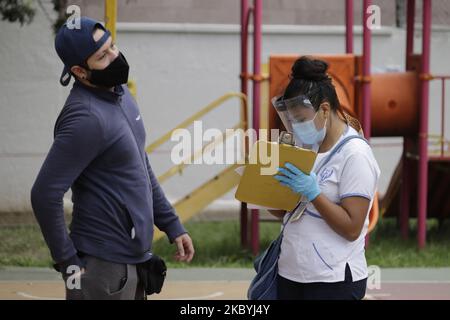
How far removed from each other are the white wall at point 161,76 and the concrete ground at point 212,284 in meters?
2.54

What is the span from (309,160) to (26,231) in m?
7.08

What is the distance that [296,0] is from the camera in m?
12.8

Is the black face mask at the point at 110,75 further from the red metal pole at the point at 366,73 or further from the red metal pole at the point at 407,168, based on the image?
the red metal pole at the point at 407,168

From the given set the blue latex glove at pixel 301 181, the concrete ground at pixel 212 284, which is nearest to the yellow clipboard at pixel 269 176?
the blue latex glove at pixel 301 181

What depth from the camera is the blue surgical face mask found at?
156 inches

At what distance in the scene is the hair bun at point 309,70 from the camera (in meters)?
3.99

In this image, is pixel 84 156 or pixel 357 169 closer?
pixel 84 156

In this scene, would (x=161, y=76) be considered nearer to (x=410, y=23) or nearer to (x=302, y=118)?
(x=410, y=23)

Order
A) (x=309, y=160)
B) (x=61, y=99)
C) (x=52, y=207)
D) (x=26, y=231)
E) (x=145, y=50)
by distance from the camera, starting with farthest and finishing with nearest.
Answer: (x=145, y=50)
(x=61, y=99)
(x=26, y=231)
(x=309, y=160)
(x=52, y=207)

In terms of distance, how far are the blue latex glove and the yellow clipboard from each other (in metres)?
0.02

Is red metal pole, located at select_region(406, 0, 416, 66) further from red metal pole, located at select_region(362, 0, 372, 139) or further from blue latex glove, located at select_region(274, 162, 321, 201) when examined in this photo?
blue latex glove, located at select_region(274, 162, 321, 201)

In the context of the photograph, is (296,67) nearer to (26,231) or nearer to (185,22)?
(26,231)

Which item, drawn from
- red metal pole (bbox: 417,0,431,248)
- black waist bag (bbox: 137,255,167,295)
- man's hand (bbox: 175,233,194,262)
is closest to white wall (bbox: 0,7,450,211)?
red metal pole (bbox: 417,0,431,248)
